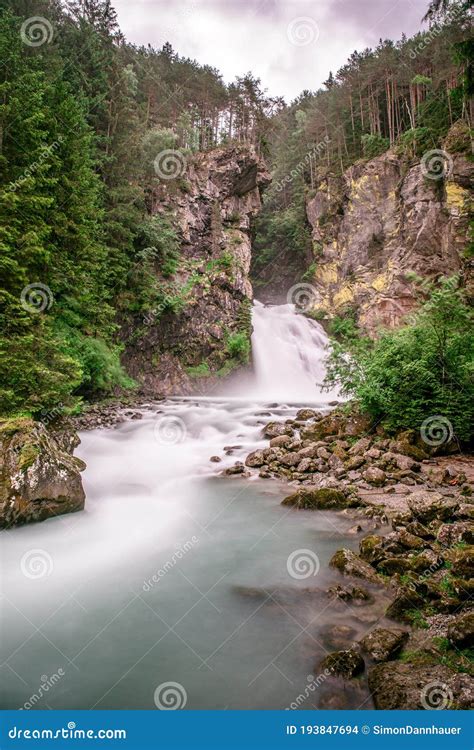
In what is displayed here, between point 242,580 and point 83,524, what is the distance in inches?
117

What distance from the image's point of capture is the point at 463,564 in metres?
4.01

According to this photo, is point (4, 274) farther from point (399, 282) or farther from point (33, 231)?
point (399, 282)

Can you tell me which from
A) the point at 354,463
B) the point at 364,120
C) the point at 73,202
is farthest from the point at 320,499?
the point at 364,120

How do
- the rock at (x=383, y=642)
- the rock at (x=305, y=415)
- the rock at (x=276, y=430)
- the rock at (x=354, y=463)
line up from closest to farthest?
1. the rock at (x=383, y=642)
2. the rock at (x=354, y=463)
3. the rock at (x=276, y=430)
4. the rock at (x=305, y=415)

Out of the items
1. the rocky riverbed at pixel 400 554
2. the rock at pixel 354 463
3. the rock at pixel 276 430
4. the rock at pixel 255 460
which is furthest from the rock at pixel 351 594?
the rock at pixel 276 430

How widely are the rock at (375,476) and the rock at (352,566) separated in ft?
8.75

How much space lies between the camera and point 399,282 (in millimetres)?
21609

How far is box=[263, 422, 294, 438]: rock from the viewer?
10.9 metres

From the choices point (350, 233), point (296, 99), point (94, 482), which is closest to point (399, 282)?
point (350, 233)

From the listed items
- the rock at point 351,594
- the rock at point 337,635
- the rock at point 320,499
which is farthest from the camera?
the rock at point 320,499

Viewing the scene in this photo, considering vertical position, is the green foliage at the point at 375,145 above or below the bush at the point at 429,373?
above

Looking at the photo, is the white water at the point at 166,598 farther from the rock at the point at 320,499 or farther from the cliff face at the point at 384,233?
the cliff face at the point at 384,233

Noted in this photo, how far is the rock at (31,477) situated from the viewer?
575cm

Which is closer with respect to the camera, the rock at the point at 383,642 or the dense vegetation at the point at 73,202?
the rock at the point at 383,642
